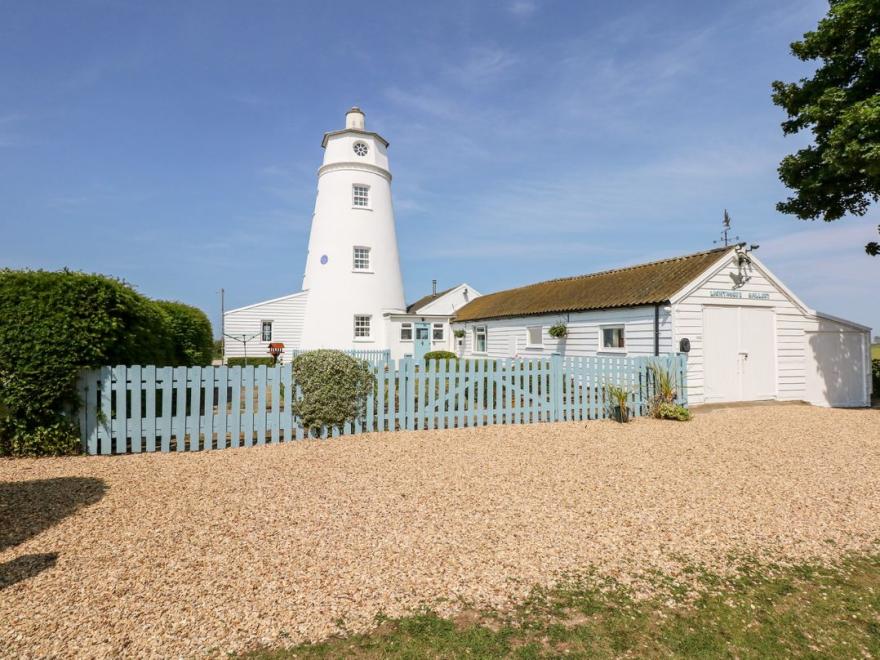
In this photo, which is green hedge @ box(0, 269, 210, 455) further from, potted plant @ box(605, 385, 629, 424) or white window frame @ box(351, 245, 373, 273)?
white window frame @ box(351, 245, 373, 273)

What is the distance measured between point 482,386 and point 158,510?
6278mm

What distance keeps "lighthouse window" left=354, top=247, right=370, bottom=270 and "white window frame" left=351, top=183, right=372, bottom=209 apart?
2.35 metres

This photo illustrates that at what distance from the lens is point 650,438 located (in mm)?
8547

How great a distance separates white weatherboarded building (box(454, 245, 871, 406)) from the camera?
12586 mm

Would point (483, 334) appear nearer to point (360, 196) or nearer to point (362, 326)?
point (362, 326)

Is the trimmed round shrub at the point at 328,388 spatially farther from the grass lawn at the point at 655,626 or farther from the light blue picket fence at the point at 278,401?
the grass lawn at the point at 655,626

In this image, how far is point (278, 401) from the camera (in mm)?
7883

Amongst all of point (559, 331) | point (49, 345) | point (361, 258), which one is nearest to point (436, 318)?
point (361, 258)

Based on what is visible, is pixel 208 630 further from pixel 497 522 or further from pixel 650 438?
pixel 650 438

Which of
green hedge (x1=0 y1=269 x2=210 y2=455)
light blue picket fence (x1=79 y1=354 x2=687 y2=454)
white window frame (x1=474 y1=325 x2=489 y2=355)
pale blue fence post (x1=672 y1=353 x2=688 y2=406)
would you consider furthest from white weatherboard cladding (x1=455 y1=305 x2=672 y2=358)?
green hedge (x1=0 y1=269 x2=210 y2=455)

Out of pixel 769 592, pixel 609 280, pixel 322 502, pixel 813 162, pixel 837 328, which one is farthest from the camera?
pixel 609 280

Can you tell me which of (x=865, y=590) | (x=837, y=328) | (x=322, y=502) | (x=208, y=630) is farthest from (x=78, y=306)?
(x=837, y=328)

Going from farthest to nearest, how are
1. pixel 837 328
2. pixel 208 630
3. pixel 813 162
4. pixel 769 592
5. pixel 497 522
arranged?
pixel 837 328 < pixel 813 162 < pixel 497 522 < pixel 769 592 < pixel 208 630

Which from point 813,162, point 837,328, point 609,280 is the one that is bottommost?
point 837,328
